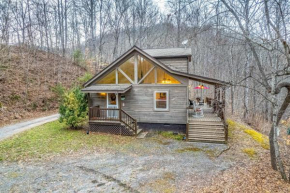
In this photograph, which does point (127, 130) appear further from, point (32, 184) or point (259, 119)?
point (259, 119)

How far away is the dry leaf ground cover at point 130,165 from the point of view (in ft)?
19.2

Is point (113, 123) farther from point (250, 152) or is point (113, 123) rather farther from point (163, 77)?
point (250, 152)

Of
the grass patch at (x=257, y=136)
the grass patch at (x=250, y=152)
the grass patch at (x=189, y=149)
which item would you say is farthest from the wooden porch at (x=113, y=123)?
the grass patch at (x=257, y=136)

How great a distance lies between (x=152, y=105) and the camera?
495 inches

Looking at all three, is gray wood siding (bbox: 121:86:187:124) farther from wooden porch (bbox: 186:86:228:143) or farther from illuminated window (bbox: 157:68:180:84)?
wooden porch (bbox: 186:86:228:143)

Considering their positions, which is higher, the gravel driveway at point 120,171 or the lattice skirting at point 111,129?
the lattice skirting at point 111,129

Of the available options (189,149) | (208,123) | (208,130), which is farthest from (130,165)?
(208,123)

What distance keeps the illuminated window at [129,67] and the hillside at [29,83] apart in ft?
33.2

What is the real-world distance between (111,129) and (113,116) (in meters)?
1.09

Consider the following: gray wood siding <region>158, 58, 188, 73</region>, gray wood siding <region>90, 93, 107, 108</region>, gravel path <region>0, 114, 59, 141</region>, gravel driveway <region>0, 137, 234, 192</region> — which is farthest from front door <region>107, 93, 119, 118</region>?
gravel path <region>0, 114, 59, 141</region>

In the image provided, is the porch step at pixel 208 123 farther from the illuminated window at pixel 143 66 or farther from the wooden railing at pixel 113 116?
the illuminated window at pixel 143 66

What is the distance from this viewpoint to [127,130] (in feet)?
38.7

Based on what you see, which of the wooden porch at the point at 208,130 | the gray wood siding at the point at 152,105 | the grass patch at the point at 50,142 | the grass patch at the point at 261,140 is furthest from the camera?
the gray wood siding at the point at 152,105

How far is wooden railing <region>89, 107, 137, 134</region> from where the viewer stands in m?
11.8
